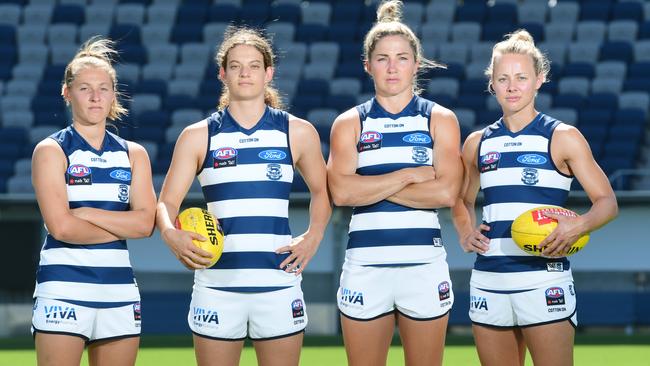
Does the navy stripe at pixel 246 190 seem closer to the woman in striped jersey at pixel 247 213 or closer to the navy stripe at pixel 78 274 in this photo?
the woman in striped jersey at pixel 247 213

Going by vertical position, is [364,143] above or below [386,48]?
below

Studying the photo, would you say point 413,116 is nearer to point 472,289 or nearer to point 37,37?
point 472,289

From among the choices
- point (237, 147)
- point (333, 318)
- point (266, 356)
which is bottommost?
point (333, 318)

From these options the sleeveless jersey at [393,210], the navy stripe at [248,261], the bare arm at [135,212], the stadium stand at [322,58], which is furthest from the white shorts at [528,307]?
the stadium stand at [322,58]

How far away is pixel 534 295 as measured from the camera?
5.27 m

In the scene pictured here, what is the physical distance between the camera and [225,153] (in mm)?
5234

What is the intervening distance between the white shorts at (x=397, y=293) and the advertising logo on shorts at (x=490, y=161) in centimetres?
51

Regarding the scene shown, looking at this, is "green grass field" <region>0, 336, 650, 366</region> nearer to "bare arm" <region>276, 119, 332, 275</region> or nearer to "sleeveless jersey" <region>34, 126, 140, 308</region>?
"bare arm" <region>276, 119, 332, 275</region>

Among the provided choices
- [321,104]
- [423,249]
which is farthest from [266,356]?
[321,104]

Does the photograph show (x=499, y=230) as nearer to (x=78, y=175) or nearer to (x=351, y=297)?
(x=351, y=297)

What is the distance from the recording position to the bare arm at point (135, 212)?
5145 mm

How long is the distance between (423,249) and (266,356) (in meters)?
0.88

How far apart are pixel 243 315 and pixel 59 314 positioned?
79 centimetres

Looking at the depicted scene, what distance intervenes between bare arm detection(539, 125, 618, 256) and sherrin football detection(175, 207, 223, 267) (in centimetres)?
141
